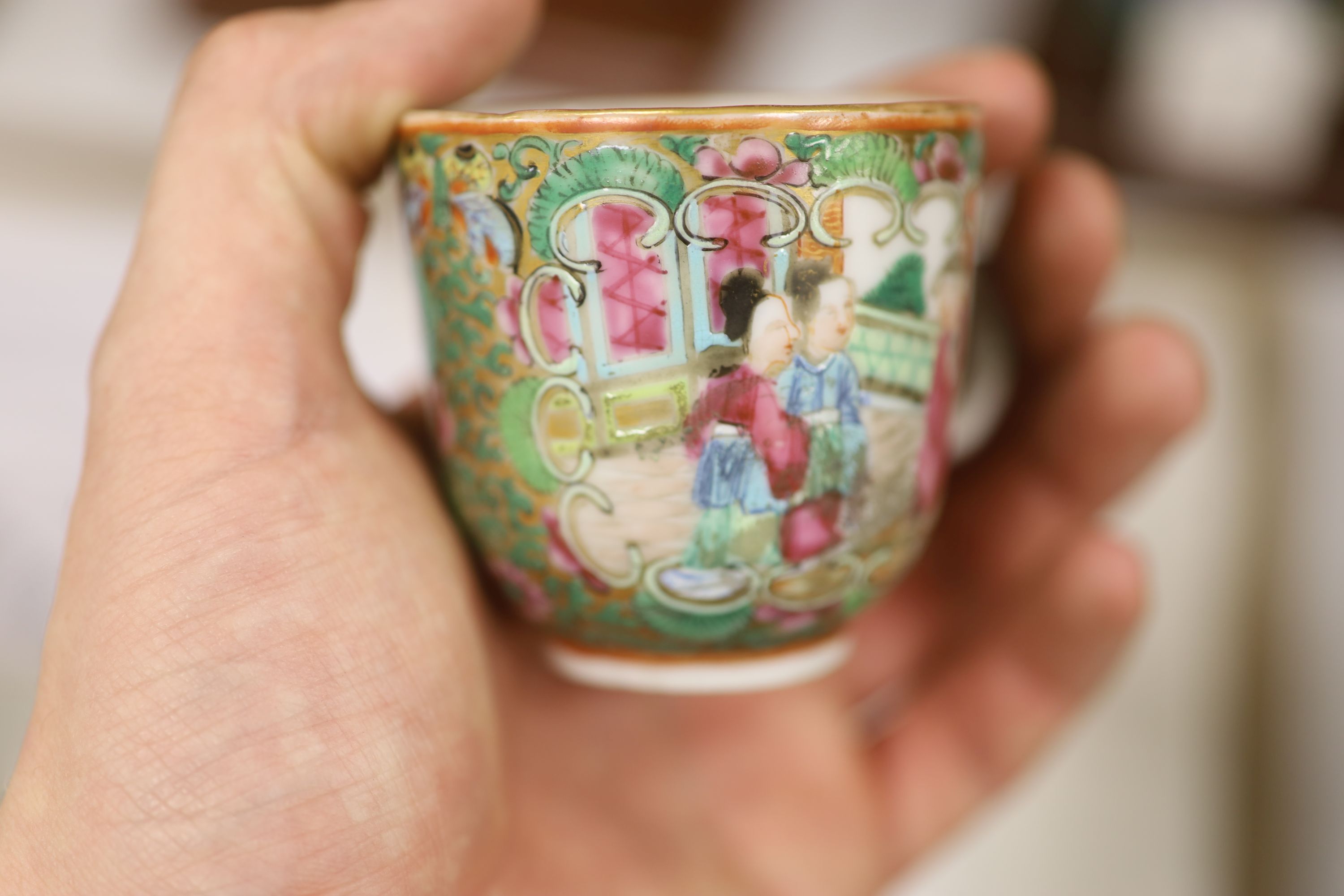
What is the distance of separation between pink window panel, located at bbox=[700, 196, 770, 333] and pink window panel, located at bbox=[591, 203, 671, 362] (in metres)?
0.02

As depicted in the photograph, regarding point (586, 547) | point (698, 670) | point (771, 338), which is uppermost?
point (771, 338)

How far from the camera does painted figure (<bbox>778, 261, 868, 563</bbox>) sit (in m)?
0.45

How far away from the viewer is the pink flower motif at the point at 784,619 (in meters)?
0.53

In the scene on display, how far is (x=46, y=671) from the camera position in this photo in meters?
0.48

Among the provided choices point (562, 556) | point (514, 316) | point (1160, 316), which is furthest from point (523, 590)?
point (1160, 316)

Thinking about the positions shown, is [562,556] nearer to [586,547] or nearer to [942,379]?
[586,547]

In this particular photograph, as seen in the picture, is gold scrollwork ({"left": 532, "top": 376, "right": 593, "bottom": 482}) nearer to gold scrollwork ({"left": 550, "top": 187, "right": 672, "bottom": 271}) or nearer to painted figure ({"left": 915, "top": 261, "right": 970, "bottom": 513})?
gold scrollwork ({"left": 550, "top": 187, "right": 672, "bottom": 271})

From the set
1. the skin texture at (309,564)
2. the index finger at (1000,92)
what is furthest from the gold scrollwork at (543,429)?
the index finger at (1000,92)

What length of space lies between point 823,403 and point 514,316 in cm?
15

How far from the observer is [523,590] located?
56cm

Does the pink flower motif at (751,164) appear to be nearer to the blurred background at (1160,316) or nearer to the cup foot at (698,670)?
the cup foot at (698,670)

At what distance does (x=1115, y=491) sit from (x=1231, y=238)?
0.47 metres

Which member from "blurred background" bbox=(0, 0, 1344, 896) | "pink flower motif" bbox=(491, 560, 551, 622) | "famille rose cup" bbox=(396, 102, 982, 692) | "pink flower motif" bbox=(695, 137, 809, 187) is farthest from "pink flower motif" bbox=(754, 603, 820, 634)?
"blurred background" bbox=(0, 0, 1344, 896)

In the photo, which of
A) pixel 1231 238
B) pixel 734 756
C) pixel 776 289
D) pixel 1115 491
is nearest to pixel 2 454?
pixel 734 756
